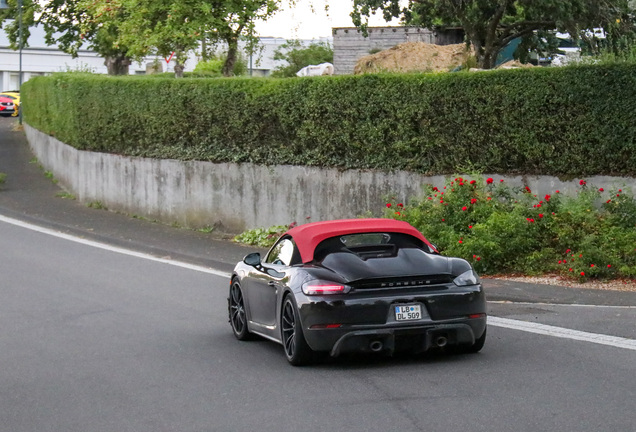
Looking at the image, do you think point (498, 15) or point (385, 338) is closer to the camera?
point (385, 338)

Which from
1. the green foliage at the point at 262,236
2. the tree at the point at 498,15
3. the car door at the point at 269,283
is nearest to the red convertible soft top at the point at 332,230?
the car door at the point at 269,283

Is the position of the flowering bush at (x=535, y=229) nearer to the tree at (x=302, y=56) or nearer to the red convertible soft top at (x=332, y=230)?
the red convertible soft top at (x=332, y=230)

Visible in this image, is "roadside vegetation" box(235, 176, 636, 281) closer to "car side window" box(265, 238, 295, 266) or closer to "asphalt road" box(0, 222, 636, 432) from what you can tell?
"asphalt road" box(0, 222, 636, 432)

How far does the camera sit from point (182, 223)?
2356 cm

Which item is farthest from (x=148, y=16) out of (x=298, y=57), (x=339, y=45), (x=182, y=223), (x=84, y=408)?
(x=84, y=408)

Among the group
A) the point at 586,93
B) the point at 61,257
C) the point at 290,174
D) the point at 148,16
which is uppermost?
the point at 148,16

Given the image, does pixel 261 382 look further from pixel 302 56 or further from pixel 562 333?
pixel 302 56

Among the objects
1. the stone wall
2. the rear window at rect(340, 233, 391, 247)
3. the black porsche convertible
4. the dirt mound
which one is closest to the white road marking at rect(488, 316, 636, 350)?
the black porsche convertible

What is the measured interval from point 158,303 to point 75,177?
15.3m

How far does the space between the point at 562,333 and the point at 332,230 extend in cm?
266

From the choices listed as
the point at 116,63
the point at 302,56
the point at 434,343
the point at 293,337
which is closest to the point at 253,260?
the point at 293,337

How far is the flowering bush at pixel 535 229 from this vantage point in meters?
14.5

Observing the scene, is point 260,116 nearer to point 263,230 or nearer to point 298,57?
point 263,230

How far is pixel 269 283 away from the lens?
10180 millimetres
